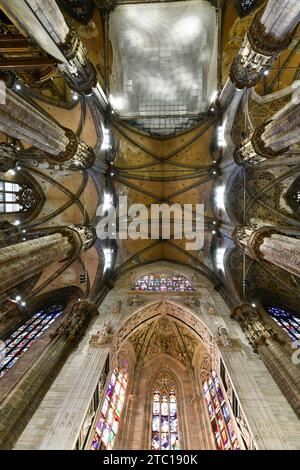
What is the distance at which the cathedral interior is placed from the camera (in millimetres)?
6871

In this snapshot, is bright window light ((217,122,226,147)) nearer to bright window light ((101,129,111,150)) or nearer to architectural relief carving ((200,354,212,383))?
bright window light ((101,129,111,150))

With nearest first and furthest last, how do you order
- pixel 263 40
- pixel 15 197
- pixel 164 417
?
pixel 263 40 < pixel 164 417 < pixel 15 197

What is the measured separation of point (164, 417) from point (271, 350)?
5761 millimetres

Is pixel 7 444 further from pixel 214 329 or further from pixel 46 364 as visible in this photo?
pixel 214 329

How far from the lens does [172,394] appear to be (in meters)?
11.9

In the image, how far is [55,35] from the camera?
7.77 meters

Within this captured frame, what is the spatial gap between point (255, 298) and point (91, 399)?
939 centimetres

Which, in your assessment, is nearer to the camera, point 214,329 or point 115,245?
point 214,329

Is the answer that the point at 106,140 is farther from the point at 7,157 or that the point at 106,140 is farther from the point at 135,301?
the point at 135,301

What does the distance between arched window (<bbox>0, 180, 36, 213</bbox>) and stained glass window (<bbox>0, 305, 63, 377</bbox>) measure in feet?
18.4

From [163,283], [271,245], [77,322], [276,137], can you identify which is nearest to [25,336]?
[77,322]
